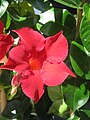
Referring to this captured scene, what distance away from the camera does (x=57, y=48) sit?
1.84 feet

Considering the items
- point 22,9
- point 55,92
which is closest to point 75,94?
point 55,92

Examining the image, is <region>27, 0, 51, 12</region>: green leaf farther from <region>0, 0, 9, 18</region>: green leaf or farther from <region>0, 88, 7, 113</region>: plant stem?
<region>0, 88, 7, 113</region>: plant stem

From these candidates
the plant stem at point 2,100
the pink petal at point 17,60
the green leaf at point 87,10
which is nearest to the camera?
the pink petal at point 17,60

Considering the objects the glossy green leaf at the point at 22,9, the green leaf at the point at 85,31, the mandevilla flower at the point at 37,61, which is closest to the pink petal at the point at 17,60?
the mandevilla flower at the point at 37,61

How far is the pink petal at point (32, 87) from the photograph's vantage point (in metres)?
0.55

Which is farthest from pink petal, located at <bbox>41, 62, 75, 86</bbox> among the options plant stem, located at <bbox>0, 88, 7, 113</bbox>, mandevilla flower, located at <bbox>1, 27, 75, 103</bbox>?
plant stem, located at <bbox>0, 88, 7, 113</bbox>

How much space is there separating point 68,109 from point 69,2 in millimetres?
228

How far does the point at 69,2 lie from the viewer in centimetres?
68

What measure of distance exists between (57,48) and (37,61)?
4cm

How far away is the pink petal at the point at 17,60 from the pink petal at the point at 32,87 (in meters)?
0.02

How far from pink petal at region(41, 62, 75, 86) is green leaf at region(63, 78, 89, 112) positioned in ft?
0.45

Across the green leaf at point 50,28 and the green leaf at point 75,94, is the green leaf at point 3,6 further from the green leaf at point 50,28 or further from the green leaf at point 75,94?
the green leaf at point 75,94

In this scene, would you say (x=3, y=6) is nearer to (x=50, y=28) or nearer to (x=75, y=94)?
(x=50, y=28)

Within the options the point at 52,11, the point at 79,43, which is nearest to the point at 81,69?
the point at 79,43
